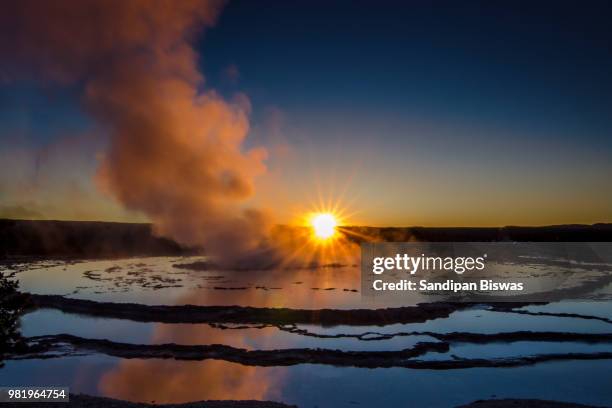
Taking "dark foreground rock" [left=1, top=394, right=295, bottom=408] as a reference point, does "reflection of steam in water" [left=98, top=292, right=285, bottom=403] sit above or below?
below

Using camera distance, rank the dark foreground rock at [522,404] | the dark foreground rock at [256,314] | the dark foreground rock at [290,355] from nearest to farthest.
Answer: the dark foreground rock at [522,404], the dark foreground rock at [290,355], the dark foreground rock at [256,314]

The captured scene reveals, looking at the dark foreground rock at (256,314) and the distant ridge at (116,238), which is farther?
the distant ridge at (116,238)

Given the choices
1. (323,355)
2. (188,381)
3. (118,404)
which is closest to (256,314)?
(323,355)

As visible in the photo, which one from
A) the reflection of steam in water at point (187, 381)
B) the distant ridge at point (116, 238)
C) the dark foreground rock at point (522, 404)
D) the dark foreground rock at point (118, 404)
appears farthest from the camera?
the distant ridge at point (116, 238)

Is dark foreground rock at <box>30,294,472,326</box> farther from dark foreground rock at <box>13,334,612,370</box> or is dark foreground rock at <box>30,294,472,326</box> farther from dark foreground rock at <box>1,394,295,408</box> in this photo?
dark foreground rock at <box>1,394,295,408</box>

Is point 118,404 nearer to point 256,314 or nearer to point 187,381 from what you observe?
point 187,381

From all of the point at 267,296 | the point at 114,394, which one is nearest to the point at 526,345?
the point at 267,296

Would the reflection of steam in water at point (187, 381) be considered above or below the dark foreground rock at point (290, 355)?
below

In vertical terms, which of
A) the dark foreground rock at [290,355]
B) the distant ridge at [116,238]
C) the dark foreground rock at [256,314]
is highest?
the distant ridge at [116,238]

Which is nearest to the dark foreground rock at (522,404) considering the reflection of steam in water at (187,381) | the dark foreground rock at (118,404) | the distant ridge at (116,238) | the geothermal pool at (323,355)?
the geothermal pool at (323,355)

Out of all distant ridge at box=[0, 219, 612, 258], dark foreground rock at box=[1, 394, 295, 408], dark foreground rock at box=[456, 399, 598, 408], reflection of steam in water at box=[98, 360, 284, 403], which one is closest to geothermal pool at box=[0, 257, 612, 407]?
reflection of steam in water at box=[98, 360, 284, 403]

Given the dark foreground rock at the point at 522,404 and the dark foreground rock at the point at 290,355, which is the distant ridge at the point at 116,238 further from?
the dark foreground rock at the point at 522,404

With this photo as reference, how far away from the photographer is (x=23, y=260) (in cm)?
3766

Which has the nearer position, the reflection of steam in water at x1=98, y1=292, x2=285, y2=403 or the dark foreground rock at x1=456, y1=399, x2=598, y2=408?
the dark foreground rock at x1=456, y1=399, x2=598, y2=408
